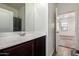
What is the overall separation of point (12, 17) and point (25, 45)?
0.33m

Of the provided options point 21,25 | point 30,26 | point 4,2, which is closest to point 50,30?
point 30,26

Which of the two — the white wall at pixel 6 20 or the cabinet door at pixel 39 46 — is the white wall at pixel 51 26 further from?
the white wall at pixel 6 20

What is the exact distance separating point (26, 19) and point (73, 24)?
21.8 inches

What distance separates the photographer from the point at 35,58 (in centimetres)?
127

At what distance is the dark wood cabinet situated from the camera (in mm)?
1071

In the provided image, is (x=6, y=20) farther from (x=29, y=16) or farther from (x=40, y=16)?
(x=40, y=16)

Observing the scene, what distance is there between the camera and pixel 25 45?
4.07ft

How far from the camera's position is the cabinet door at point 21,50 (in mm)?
1070

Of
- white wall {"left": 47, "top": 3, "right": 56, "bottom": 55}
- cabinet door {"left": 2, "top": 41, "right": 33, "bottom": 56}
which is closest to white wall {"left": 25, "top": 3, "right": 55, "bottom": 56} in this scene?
white wall {"left": 47, "top": 3, "right": 56, "bottom": 55}

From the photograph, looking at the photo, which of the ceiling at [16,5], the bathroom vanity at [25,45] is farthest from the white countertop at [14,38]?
the ceiling at [16,5]

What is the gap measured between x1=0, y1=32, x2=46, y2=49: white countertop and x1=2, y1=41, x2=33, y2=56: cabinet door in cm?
4

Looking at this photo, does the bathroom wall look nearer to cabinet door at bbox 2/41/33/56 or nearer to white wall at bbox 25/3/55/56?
white wall at bbox 25/3/55/56

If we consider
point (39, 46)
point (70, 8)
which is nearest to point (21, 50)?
point (39, 46)

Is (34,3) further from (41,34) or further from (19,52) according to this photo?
(19,52)
